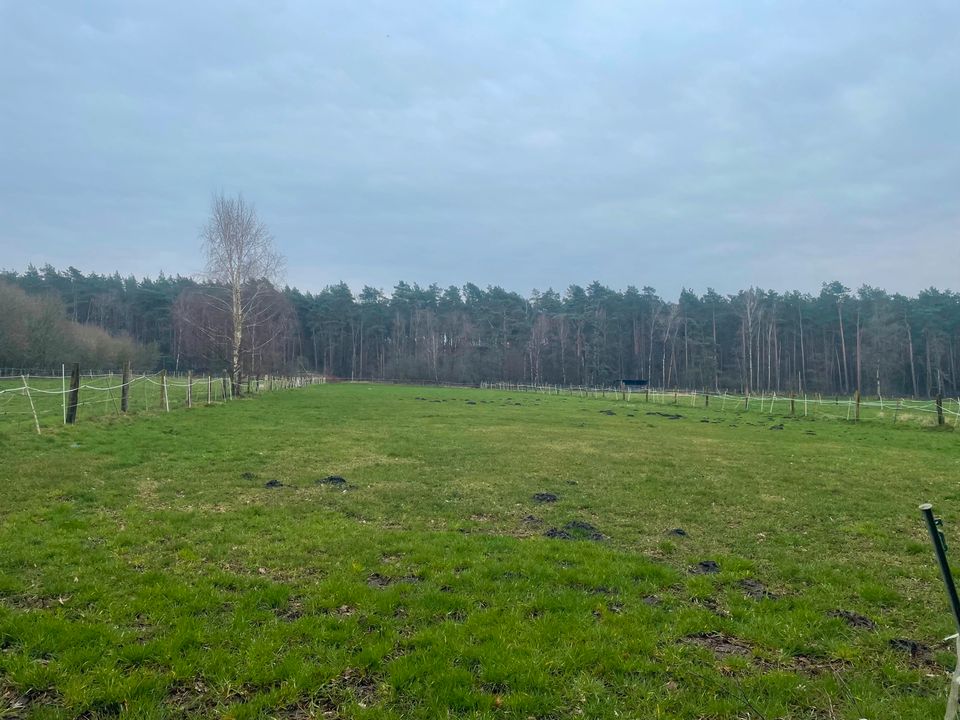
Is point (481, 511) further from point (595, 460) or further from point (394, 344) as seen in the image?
point (394, 344)

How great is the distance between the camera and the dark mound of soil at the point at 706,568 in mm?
7059

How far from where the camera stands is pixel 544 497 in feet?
36.6

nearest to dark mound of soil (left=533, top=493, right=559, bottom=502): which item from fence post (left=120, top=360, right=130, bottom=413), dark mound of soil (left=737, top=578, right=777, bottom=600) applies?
dark mound of soil (left=737, top=578, right=777, bottom=600)

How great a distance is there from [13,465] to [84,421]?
25.2ft

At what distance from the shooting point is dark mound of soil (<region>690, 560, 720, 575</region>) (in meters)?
7.06

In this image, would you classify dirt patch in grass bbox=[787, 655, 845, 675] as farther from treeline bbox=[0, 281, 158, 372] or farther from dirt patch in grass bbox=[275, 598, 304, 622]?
treeline bbox=[0, 281, 158, 372]

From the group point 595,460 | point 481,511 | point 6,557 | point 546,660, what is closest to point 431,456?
point 595,460

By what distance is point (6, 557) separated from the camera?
20.9ft

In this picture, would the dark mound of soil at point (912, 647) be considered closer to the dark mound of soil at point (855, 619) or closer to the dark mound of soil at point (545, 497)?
the dark mound of soil at point (855, 619)

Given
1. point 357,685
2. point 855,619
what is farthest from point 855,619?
point 357,685

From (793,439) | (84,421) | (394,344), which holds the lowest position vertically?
(793,439)

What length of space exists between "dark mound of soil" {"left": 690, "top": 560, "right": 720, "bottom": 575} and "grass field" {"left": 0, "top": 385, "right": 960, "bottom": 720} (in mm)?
39

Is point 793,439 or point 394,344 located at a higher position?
point 394,344

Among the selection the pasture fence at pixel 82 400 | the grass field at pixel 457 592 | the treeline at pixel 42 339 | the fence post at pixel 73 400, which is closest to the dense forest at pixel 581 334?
the treeline at pixel 42 339
